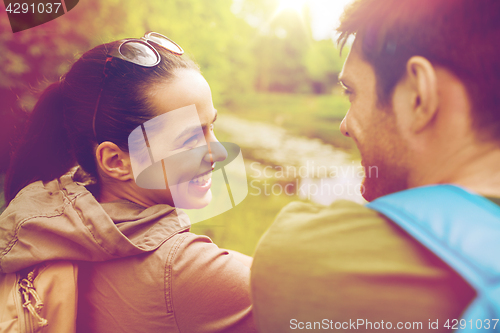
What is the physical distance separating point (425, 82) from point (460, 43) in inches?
5.7

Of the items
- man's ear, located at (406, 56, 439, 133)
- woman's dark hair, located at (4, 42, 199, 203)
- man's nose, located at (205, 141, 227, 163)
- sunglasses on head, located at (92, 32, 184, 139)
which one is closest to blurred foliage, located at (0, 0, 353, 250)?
woman's dark hair, located at (4, 42, 199, 203)

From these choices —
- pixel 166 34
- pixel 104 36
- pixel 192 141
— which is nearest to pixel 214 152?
pixel 192 141

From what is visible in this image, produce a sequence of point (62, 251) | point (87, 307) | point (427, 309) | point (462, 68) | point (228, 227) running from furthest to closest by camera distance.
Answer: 1. point (228, 227)
2. point (87, 307)
3. point (62, 251)
4. point (462, 68)
5. point (427, 309)

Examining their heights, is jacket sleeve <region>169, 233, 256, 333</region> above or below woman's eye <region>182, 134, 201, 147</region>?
below

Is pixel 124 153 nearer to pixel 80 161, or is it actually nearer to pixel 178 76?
pixel 80 161

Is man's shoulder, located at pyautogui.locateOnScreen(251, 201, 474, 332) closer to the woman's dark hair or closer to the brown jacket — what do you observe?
the brown jacket

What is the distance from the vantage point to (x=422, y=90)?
0.87 metres

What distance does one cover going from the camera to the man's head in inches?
34.0

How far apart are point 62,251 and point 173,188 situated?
50 cm

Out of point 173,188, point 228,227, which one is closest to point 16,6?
point 173,188

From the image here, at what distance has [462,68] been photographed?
87 cm

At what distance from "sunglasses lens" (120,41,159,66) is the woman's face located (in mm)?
117

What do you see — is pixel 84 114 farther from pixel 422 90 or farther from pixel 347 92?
pixel 422 90

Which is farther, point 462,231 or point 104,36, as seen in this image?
point 104,36
